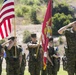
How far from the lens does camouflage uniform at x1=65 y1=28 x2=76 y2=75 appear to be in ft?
34.1

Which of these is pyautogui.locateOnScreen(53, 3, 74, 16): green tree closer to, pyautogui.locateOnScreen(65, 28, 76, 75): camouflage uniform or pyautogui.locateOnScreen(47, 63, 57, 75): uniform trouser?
pyautogui.locateOnScreen(47, 63, 57, 75): uniform trouser

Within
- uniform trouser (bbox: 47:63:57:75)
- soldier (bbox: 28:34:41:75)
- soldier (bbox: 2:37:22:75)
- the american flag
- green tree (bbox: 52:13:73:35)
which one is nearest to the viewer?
the american flag

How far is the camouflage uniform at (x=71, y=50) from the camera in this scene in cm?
1039

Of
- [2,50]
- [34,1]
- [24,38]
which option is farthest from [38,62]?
[34,1]

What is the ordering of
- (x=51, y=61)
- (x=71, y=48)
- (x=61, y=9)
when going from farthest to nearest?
1. (x=61, y=9)
2. (x=51, y=61)
3. (x=71, y=48)

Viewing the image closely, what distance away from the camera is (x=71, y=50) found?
10484 millimetres

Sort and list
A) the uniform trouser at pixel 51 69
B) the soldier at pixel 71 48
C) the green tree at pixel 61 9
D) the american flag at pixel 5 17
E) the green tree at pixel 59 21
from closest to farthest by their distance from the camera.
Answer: the soldier at pixel 71 48, the american flag at pixel 5 17, the uniform trouser at pixel 51 69, the green tree at pixel 59 21, the green tree at pixel 61 9

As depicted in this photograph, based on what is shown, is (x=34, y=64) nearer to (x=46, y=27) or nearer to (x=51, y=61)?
(x=51, y=61)

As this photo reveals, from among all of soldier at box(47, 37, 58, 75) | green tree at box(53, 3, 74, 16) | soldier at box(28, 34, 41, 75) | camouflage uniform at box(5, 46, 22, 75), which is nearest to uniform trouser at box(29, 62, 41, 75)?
soldier at box(28, 34, 41, 75)

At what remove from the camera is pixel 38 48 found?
12.1 meters

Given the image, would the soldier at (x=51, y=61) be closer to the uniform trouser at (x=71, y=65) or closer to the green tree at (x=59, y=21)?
the uniform trouser at (x=71, y=65)

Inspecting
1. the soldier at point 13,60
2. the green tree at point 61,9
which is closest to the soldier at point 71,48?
the soldier at point 13,60

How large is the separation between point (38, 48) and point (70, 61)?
1.82 m

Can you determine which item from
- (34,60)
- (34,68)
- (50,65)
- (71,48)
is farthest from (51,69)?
(71,48)
